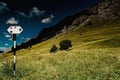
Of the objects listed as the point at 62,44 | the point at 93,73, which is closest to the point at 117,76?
the point at 93,73

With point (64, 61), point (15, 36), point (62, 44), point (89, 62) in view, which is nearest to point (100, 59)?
point (89, 62)

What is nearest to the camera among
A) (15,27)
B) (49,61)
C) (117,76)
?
(117,76)

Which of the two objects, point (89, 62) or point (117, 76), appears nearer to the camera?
point (117, 76)

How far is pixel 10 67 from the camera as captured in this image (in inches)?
771

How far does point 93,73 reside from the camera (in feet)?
52.9

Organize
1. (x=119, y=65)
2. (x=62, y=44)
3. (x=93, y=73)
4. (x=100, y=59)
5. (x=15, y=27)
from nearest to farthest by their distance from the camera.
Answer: (x=93, y=73) → (x=119, y=65) → (x=15, y=27) → (x=100, y=59) → (x=62, y=44)

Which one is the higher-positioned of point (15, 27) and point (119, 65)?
point (15, 27)

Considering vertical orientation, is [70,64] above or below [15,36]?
below

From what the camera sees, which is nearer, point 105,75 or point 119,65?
point 105,75

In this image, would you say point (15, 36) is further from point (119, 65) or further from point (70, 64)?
point (119, 65)

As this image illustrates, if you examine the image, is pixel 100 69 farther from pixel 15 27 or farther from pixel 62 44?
pixel 62 44

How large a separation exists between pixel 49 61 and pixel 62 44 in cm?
7508

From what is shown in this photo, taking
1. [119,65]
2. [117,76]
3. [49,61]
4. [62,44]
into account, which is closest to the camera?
[117,76]

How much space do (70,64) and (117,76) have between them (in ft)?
16.8
